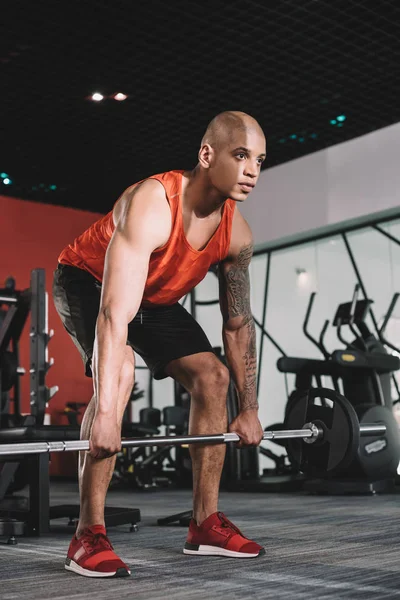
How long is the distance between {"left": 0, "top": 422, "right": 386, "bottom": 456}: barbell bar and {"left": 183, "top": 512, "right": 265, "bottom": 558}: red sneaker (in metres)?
0.29

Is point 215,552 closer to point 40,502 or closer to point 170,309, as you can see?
point 170,309

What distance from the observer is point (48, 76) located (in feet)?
18.0

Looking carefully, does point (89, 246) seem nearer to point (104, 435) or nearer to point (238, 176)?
point (238, 176)

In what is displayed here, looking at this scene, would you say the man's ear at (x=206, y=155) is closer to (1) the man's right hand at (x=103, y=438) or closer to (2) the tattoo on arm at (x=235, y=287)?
(2) the tattoo on arm at (x=235, y=287)

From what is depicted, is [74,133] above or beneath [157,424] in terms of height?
above

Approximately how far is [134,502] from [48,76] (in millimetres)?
3235

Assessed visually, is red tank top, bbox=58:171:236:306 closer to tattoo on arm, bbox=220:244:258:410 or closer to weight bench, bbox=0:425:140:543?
tattoo on arm, bbox=220:244:258:410

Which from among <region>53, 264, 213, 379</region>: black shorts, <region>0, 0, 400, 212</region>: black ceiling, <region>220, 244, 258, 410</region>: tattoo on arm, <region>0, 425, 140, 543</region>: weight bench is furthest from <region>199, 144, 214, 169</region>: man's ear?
<region>0, 0, 400, 212</region>: black ceiling

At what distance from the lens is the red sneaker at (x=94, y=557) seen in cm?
184

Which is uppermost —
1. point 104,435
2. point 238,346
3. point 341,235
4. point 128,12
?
point 128,12

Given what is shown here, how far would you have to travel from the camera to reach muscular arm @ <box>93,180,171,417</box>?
179cm

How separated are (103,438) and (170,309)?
65 cm

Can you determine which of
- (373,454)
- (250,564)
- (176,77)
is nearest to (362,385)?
(373,454)

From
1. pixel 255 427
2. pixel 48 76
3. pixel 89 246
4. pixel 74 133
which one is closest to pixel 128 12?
pixel 48 76
